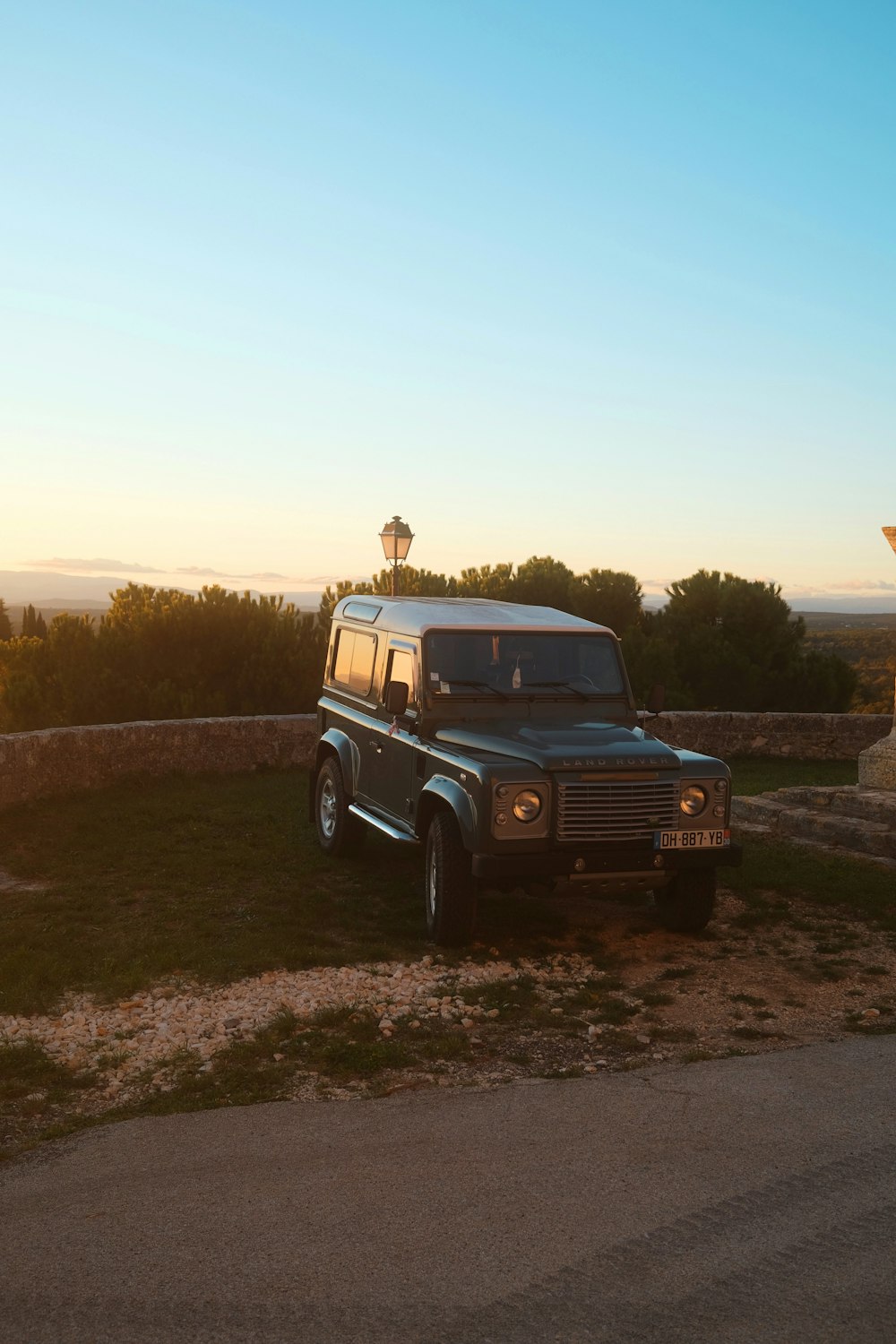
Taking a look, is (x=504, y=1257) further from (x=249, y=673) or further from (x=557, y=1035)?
(x=249, y=673)

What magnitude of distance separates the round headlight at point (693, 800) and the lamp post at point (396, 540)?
31.0ft

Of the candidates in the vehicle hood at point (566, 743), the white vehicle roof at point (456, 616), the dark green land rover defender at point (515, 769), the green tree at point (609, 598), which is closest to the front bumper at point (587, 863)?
the dark green land rover defender at point (515, 769)

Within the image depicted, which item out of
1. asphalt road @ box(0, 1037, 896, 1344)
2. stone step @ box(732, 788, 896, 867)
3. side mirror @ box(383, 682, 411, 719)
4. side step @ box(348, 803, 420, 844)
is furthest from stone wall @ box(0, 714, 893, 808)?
asphalt road @ box(0, 1037, 896, 1344)

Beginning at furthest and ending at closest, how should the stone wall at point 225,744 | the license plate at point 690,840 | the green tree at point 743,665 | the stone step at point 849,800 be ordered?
the green tree at point 743,665 → the stone wall at point 225,744 → the stone step at point 849,800 → the license plate at point 690,840

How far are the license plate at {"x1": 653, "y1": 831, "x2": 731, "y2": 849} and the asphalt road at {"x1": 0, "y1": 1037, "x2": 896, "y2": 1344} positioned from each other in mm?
2372

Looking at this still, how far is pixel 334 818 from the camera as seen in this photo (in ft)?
34.2

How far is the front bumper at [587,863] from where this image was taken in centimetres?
714

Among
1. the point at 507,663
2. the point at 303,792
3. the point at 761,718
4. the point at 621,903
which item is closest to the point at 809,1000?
the point at 621,903

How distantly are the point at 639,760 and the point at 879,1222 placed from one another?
3771 mm

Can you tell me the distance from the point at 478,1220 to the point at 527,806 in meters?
3.51

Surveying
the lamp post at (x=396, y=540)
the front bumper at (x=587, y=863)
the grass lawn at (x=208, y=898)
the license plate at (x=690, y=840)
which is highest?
the lamp post at (x=396, y=540)

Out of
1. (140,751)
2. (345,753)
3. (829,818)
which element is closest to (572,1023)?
(345,753)

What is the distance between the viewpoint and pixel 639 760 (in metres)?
7.42

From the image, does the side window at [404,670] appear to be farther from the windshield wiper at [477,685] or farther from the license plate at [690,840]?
the license plate at [690,840]
